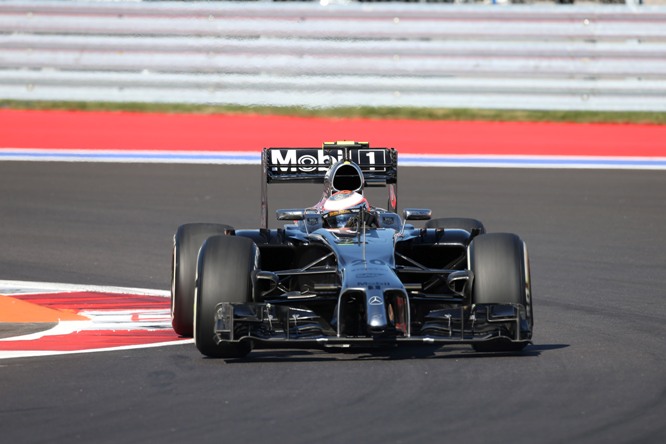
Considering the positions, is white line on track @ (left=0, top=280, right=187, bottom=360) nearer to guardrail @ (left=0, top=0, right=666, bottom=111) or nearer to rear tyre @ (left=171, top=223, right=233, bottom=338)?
rear tyre @ (left=171, top=223, right=233, bottom=338)

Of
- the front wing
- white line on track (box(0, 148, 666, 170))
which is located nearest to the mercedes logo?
the front wing

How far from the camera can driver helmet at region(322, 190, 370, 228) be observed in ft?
32.3

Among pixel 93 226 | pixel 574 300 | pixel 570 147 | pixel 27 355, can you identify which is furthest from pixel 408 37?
pixel 27 355

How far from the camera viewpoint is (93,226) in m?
14.9

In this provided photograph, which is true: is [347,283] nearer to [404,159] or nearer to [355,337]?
[355,337]

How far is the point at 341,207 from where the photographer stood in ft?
32.4

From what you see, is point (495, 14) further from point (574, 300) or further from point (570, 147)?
point (574, 300)

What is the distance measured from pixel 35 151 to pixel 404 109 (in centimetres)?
574

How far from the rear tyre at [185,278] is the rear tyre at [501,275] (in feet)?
5.76

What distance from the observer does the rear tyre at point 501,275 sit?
8898 mm

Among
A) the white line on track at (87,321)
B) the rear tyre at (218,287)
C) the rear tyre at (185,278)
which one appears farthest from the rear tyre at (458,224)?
the rear tyre at (218,287)

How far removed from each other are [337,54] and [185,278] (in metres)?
12.8

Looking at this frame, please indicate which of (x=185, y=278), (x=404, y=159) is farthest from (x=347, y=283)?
(x=404, y=159)

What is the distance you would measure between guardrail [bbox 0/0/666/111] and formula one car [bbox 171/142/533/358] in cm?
1163
